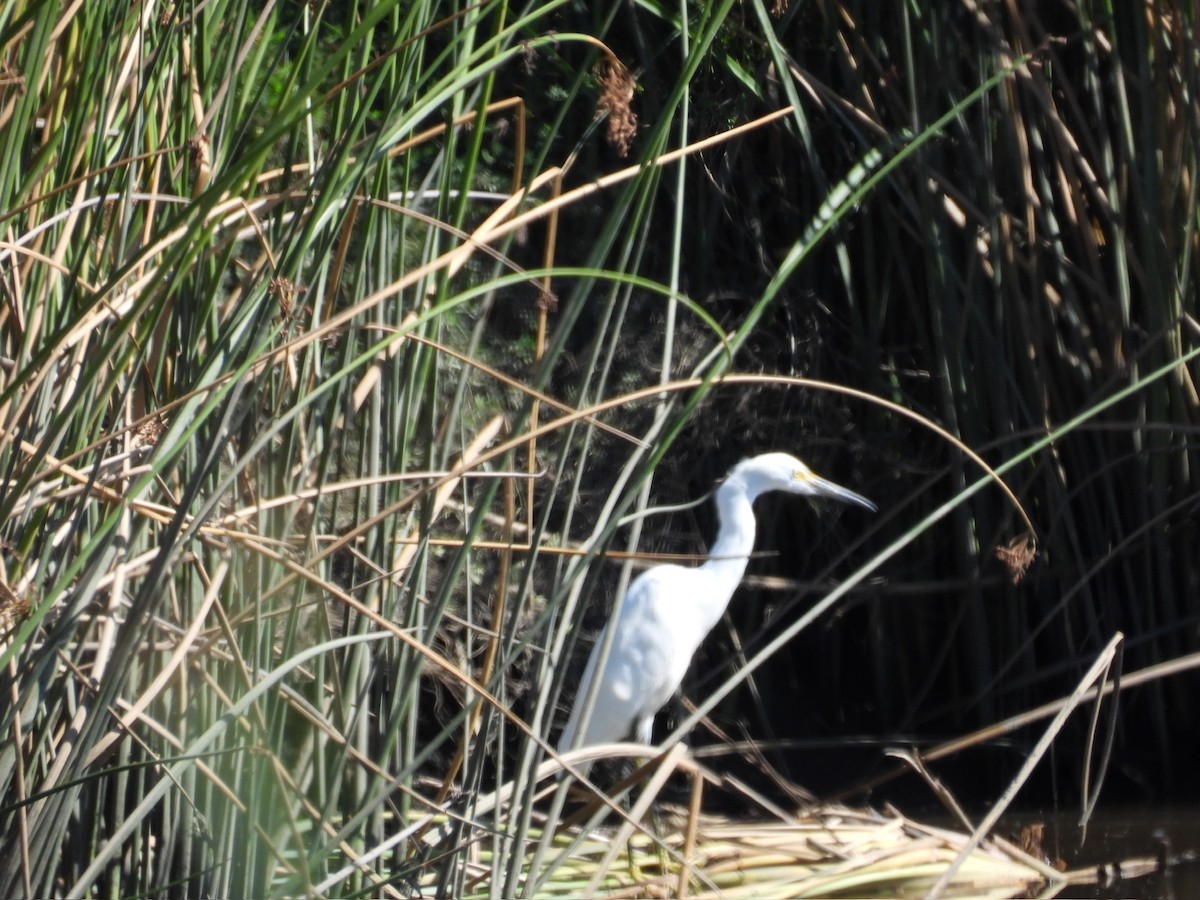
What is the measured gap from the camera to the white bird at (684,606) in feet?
9.06

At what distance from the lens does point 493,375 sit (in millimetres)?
896

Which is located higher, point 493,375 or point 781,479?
point 493,375

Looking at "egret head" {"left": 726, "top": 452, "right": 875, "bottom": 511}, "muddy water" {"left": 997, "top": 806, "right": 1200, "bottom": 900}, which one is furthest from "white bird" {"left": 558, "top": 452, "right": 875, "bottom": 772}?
"muddy water" {"left": 997, "top": 806, "right": 1200, "bottom": 900}

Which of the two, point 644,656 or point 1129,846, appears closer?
point 1129,846

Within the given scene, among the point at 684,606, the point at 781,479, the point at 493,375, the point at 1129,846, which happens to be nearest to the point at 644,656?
the point at 684,606

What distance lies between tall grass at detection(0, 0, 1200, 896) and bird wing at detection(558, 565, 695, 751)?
14 cm

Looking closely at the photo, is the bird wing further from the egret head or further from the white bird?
the egret head

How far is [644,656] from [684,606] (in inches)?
5.4

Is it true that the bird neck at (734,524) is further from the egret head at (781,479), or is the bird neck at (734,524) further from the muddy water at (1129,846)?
the muddy water at (1129,846)

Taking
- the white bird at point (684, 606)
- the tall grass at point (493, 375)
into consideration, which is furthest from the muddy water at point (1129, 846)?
the white bird at point (684, 606)

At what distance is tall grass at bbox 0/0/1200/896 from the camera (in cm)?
86

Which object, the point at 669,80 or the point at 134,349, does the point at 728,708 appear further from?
the point at 134,349

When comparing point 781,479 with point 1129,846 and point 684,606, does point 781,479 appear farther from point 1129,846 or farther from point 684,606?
point 1129,846

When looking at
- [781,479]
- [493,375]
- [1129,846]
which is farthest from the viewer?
[781,479]
